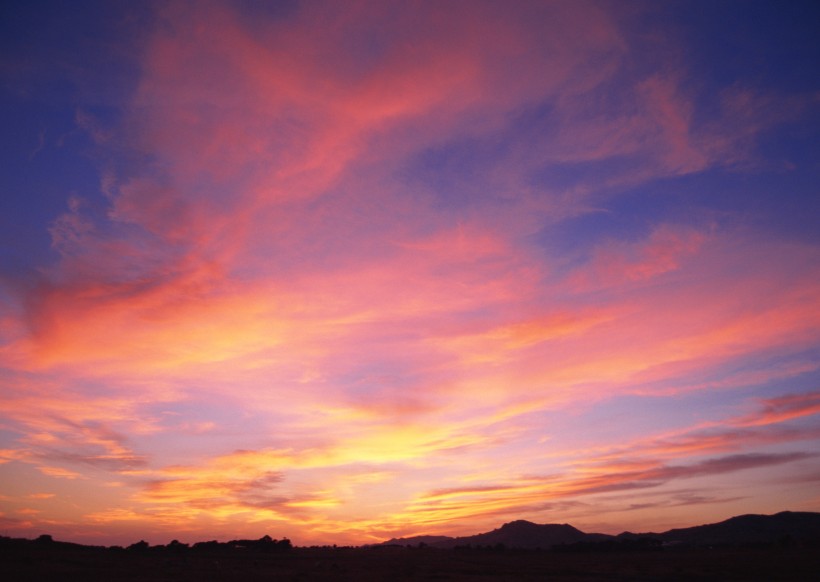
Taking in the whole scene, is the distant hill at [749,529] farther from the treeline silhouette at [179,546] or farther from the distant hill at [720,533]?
the treeline silhouette at [179,546]

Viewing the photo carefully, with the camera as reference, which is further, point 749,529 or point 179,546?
point 749,529

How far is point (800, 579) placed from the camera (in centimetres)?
4456

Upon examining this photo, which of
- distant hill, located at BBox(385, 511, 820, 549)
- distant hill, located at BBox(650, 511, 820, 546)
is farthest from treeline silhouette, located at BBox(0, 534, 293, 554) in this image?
distant hill, located at BBox(650, 511, 820, 546)

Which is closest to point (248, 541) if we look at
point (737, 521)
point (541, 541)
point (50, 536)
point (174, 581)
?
point (50, 536)

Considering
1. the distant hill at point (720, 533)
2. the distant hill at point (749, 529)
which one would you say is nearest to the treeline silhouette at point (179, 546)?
the distant hill at point (720, 533)

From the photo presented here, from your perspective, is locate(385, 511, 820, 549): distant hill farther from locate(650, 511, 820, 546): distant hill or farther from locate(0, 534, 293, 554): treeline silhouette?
locate(0, 534, 293, 554): treeline silhouette

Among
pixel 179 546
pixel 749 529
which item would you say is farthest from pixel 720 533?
pixel 179 546

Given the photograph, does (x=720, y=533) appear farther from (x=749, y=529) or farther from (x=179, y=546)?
(x=179, y=546)

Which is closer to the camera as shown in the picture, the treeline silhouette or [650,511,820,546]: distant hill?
the treeline silhouette

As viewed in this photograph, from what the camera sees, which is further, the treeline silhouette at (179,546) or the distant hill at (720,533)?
the distant hill at (720,533)

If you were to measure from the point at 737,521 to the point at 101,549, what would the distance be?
189384mm

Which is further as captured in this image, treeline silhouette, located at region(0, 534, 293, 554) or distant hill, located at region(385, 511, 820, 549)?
distant hill, located at region(385, 511, 820, 549)

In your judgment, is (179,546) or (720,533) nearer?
(179,546)

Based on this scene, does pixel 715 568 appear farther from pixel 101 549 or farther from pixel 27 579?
pixel 101 549
